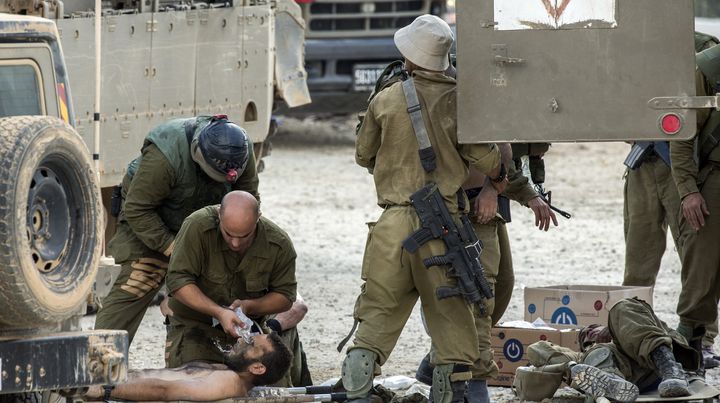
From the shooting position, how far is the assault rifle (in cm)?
687

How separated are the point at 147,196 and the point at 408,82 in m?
1.74

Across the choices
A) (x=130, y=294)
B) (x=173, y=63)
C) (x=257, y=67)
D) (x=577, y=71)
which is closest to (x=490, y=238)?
(x=577, y=71)

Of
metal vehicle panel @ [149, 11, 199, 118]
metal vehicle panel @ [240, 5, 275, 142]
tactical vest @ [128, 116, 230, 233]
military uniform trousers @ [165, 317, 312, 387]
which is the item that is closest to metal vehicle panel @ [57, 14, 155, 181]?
metal vehicle panel @ [149, 11, 199, 118]

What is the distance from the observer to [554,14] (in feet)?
21.8

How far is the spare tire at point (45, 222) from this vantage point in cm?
540

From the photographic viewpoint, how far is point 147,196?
800cm

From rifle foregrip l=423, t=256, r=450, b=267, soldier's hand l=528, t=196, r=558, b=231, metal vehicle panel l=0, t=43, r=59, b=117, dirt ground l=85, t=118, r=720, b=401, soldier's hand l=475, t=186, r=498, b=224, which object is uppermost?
metal vehicle panel l=0, t=43, r=59, b=117

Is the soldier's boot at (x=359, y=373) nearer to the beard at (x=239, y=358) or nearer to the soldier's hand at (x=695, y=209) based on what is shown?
the beard at (x=239, y=358)

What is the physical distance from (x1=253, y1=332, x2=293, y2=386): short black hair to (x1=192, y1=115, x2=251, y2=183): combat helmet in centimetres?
109

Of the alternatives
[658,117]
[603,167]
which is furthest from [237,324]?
[603,167]

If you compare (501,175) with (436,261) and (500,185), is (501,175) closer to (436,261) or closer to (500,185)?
(500,185)

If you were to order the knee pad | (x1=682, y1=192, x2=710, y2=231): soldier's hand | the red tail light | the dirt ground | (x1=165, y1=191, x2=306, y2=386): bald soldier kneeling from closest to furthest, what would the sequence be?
the red tail light < (x1=165, y1=191, x2=306, y2=386): bald soldier kneeling < the knee pad < (x1=682, y1=192, x2=710, y2=231): soldier's hand < the dirt ground

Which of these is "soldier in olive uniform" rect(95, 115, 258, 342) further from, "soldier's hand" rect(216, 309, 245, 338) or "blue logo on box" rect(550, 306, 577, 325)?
"blue logo on box" rect(550, 306, 577, 325)

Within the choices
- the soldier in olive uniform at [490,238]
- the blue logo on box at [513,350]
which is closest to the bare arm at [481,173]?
the soldier in olive uniform at [490,238]
